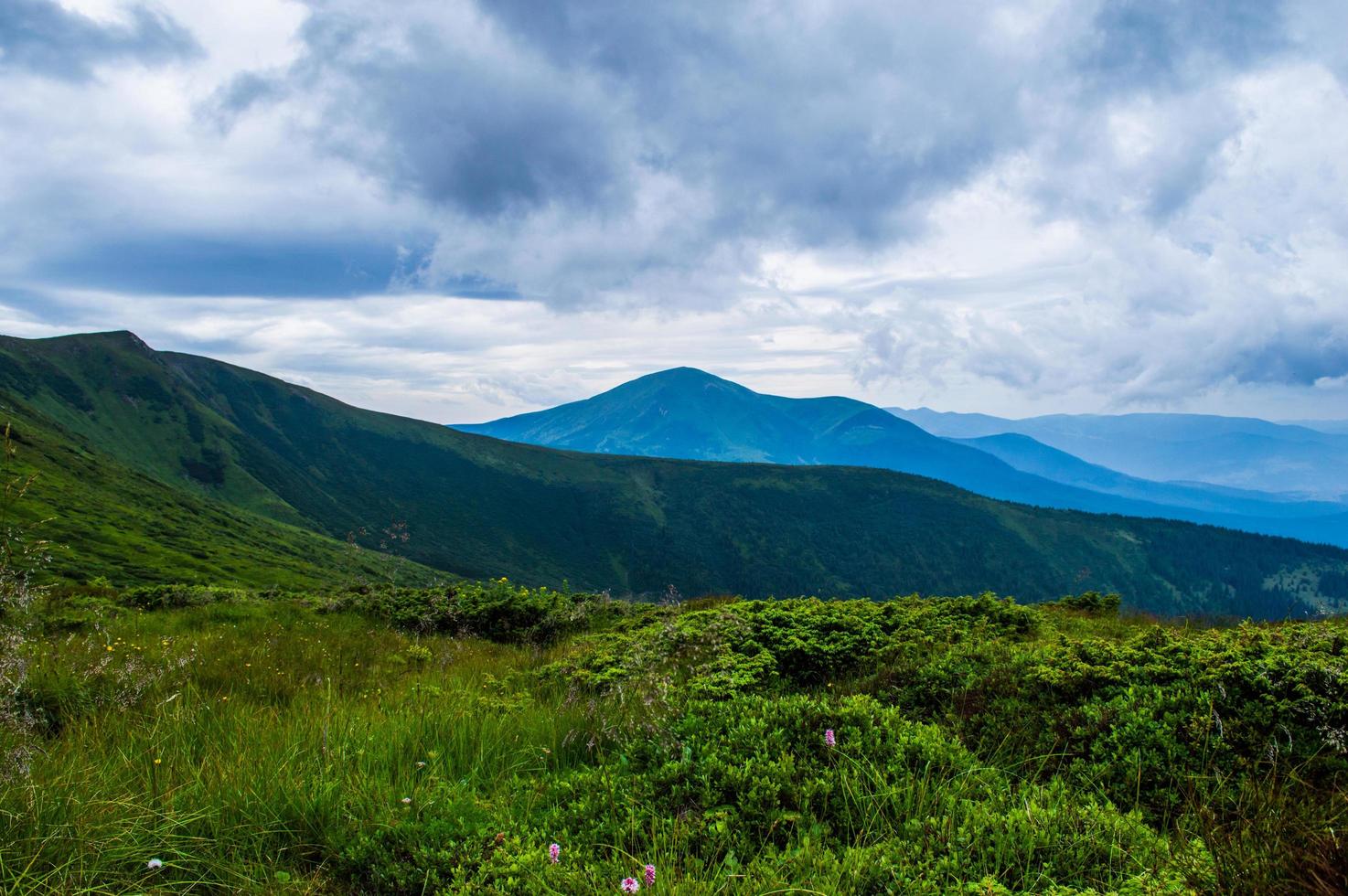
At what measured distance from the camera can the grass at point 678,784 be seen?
9.25ft

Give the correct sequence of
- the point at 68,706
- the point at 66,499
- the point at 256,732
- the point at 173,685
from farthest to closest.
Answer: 1. the point at 66,499
2. the point at 173,685
3. the point at 68,706
4. the point at 256,732

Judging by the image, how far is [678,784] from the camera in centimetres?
361

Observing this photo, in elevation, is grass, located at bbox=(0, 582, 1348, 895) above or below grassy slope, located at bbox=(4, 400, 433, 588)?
above

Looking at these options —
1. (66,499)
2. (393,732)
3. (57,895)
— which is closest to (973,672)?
(393,732)

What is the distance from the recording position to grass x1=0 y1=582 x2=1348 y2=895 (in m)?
2.82

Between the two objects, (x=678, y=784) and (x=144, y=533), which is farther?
(x=144, y=533)

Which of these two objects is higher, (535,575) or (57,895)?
(57,895)

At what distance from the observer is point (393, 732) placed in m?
4.36

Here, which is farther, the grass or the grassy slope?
the grassy slope

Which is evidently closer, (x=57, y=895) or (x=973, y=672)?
(x=57, y=895)

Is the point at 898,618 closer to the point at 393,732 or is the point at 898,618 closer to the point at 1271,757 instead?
the point at 1271,757

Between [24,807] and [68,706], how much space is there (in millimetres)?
2627

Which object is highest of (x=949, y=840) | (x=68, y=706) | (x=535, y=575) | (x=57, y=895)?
(x=949, y=840)

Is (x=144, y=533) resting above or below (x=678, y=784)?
below
